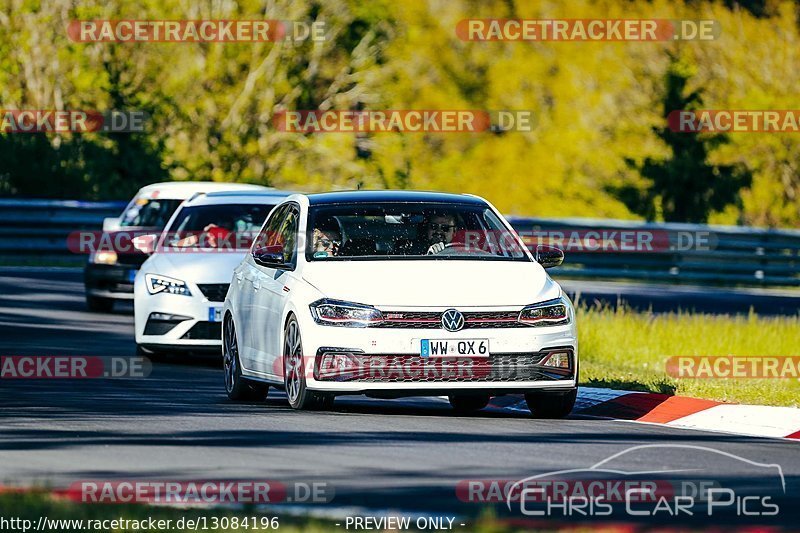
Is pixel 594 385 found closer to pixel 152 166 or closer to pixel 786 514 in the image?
pixel 786 514

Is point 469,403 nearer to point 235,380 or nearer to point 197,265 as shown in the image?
point 235,380

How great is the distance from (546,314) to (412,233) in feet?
4.84

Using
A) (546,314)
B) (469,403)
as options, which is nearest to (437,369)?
(546,314)

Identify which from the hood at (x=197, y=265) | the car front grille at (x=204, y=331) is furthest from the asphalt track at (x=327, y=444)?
the hood at (x=197, y=265)

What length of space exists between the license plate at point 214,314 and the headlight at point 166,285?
0.26 m

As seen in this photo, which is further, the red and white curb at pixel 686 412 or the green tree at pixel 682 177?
the green tree at pixel 682 177

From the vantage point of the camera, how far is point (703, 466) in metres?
10.1

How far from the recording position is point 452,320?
1232 centimetres

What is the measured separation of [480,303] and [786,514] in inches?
168

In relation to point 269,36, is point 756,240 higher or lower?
lower

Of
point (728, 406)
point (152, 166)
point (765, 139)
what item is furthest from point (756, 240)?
point (728, 406)

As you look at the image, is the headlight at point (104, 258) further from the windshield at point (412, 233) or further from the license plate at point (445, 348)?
the license plate at point (445, 348)

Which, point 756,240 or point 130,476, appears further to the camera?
point 756,240

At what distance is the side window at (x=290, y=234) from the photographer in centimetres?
1357
